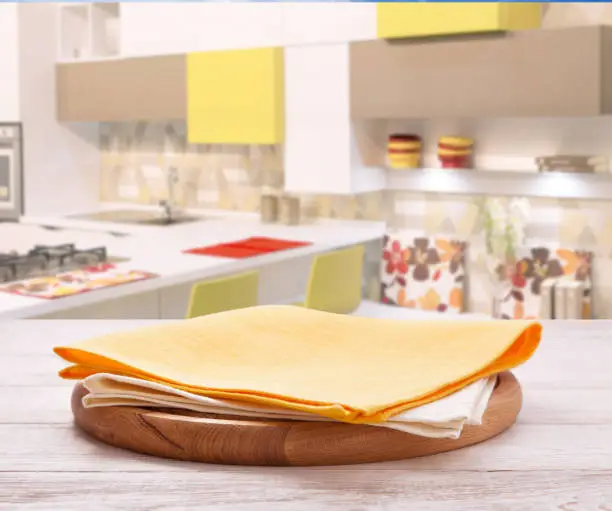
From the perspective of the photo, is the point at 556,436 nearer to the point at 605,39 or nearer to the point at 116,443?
the point at 116,443

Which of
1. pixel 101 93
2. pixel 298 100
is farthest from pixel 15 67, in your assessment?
pixel 298 100

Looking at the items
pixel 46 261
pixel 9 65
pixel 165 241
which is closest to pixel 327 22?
pixel 165 241

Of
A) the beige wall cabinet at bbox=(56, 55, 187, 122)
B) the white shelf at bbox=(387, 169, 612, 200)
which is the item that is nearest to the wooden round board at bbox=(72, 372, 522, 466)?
the white shelf at bbox=(387, 169, 612, 200)

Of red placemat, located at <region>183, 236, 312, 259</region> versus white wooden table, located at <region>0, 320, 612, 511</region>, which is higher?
white wooden table, located at <region>0, 320, 612, 511</region>

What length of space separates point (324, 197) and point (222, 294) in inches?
79.6

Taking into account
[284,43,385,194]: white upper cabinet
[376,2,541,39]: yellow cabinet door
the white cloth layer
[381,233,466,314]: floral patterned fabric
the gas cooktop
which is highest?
[376,2,541,39]: yellow cabinet door

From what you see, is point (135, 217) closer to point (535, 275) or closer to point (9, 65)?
point (9, 65)

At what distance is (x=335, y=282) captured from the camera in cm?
376

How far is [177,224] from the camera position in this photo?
4973 millimetres

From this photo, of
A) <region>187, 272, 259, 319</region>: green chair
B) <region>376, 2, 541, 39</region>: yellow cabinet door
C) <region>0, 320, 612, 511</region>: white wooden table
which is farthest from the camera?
<region>376, 2, 541, 39</region>: yellow cabinet door

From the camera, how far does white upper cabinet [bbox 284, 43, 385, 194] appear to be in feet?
14.7

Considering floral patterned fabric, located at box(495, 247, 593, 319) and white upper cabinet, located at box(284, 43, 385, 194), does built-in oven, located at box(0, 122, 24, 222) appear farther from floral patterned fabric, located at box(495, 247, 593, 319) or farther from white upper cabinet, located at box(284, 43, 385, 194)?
floral patterned fabric, located at box(495, 247, 593, 319)

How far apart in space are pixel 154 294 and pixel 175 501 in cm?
272

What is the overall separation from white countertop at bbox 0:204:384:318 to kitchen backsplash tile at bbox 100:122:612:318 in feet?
0.33
